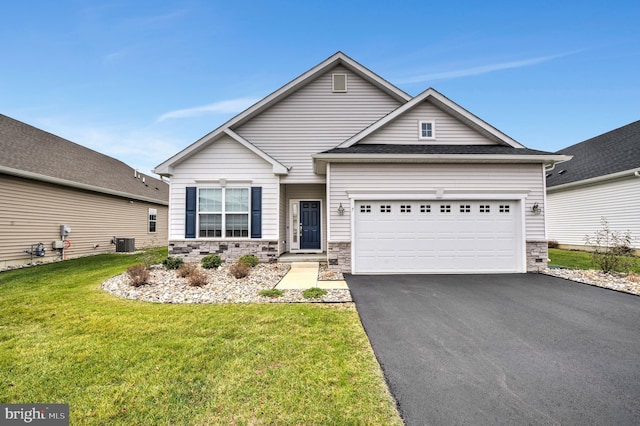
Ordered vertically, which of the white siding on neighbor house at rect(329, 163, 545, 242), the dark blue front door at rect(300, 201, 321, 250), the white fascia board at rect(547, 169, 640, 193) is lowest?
the dark blue front door at rect(300, 201, 321, 250)

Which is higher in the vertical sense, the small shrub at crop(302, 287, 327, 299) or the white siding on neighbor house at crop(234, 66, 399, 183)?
the white siding on neighbor house at crop(234, 66, 399, 183)

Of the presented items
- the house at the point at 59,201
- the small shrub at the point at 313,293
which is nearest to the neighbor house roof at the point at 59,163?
the house at the point at 59,201

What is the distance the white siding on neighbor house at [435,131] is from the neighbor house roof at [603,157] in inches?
350

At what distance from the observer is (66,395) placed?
255 centimetres

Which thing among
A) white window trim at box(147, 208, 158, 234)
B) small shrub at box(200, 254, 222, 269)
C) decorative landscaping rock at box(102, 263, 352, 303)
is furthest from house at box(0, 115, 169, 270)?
decorative landscaping rock at box(102, 263, 352, 303)

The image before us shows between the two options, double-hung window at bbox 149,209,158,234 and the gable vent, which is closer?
the gable vent

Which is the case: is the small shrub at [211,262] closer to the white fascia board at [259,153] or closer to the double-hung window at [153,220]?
the white fascia board at [259,153]

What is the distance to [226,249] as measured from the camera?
999 centimetres

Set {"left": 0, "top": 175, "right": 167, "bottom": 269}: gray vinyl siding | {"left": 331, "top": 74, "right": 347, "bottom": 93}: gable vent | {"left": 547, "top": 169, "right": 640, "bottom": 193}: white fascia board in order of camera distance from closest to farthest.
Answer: {"left": 0, "top": 175, "right": 167, "bottom": 269}: gray vinyl siding, {"left": 331, "top": 74, "right": 347, "bottom": 93}: gable vent, {"left": 547, "top": 169, "right": 640, "bottom": 193}: white fascia board

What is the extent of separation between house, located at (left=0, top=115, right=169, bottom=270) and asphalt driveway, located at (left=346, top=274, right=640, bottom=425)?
484 inches

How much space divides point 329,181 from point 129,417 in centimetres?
717

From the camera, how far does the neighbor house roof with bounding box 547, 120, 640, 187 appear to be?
12.9m

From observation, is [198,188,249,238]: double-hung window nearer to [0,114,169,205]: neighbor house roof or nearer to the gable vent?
the gable vent

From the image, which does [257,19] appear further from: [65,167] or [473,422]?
[473,422]
